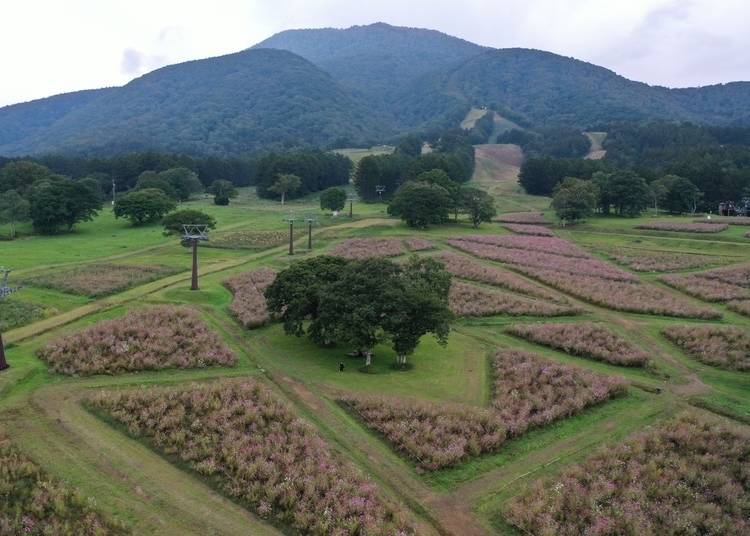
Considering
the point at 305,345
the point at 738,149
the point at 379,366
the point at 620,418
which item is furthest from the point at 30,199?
the point at 738,149

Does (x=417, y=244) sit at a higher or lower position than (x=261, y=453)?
higher

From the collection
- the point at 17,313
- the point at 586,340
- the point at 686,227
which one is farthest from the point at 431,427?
the point at 686,227

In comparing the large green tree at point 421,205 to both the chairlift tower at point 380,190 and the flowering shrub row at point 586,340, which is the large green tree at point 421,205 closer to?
the chairlift tower at point 380,190

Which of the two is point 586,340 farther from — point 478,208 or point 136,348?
point 478,208

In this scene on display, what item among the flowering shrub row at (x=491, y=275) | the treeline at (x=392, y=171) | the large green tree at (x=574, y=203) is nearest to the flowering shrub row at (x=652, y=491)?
the flowering shrub row at (x=491, y=275)

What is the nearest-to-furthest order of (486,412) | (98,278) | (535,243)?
1. (486,412)
2. (98,278)
3. (535,243)

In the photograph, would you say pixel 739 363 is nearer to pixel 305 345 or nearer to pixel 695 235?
pixel 305 345
